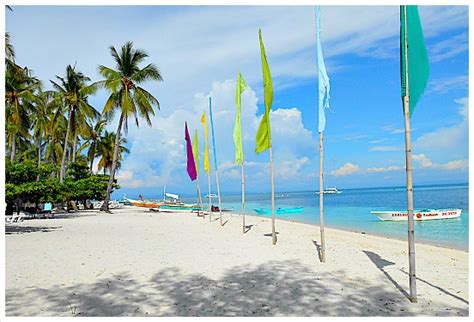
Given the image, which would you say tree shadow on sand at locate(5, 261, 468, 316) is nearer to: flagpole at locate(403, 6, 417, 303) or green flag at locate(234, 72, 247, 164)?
flagpole at locate(403, 6, 417, 303)

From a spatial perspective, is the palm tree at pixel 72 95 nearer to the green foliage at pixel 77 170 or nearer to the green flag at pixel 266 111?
the green foliage at pixel 77 170

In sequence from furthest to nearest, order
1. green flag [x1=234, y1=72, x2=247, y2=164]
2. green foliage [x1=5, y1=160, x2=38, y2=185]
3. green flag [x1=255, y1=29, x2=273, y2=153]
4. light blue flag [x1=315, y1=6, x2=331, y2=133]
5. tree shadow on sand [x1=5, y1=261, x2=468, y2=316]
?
green foliage [x1=5, y1=160, x2=38, y2=185]
green flag [x1=234, y1=72, x2=247, y2=164]
green flag [x1=255, y1=29, x2=273, y2=153]
light blue flag [x1=315, y1=6, x2=331, y2=133]
tree shadow on sand [x1=5, y1=261, x2=468, y2=316]

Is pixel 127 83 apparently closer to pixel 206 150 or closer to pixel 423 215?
pixel 206 150

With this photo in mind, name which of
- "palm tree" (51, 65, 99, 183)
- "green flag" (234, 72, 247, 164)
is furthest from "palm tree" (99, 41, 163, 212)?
"green flag" (234, 72, 247, 164)

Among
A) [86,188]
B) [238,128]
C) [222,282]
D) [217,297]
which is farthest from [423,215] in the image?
[217,297]

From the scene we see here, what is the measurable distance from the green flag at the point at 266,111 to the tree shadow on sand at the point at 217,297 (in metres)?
4.42

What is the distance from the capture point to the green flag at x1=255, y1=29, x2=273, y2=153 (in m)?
10.5

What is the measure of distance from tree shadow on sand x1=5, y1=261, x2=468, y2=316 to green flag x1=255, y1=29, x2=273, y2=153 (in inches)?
174

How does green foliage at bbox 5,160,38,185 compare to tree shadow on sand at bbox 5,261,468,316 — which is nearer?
tree shadow on sand at bbox 5,261,468,316

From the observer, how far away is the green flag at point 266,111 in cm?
1046

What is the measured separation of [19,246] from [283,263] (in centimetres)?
687

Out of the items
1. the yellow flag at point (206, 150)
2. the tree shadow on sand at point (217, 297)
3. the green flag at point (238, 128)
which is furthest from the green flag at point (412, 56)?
the yellow flag at point (206, 150)

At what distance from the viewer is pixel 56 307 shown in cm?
523

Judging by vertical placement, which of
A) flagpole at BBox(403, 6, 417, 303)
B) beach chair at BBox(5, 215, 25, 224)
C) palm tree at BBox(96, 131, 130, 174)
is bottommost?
beach chair at BBox(5, 215, 25, 224)
